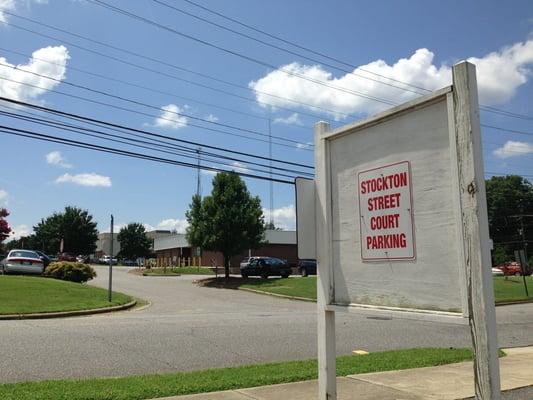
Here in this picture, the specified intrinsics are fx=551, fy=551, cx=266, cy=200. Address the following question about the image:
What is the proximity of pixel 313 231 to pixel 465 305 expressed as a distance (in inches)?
75.1

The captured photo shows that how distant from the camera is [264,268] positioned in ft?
126

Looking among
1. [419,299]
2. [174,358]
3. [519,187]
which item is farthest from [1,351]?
[519,187]

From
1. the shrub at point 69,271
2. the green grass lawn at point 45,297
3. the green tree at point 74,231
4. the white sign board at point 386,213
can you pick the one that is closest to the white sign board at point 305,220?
the white sign board at point 386,213

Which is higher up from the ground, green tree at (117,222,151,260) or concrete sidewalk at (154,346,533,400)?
green tree at (117,222,151,260)

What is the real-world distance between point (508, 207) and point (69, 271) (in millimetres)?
97489

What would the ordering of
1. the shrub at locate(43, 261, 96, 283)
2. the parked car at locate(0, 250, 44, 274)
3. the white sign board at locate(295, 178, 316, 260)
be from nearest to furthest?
the white sign board at locate(295, 178, 316, 260) → the shrub at locate(43, 261, 96, 283) → the parked car at locate(0, 250, 44, 274)

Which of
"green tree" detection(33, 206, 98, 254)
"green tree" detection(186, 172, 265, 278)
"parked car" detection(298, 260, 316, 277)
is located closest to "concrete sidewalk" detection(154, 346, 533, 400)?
"green tree" detection(186, 172, 265, 278)

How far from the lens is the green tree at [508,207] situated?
9945cm

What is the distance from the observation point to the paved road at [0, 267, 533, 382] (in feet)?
30.0

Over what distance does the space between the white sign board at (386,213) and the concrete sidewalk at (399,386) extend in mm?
2563

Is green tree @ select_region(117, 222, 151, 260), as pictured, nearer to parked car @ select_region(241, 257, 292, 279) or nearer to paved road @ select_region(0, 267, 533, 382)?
parked car @ select_region(241, 257, 292, 279)

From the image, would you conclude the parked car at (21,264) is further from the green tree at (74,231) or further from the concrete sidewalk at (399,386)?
the green tree at (74,231)

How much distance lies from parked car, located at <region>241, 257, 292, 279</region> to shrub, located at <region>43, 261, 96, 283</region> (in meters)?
13.0

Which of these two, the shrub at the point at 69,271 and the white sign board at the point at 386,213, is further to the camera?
the shrub at the point at 69,271
